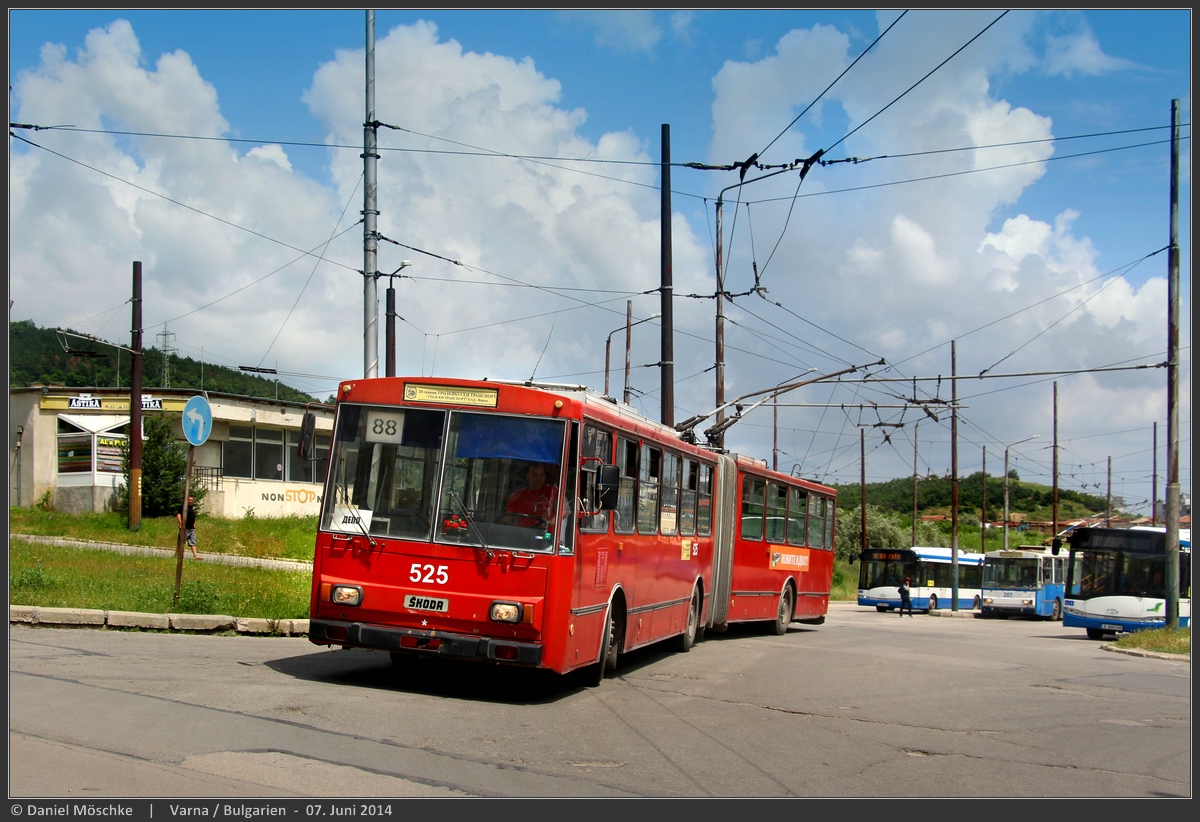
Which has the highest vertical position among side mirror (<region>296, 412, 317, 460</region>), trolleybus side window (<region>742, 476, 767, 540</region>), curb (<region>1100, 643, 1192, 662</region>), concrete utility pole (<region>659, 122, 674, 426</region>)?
concrete utility pole (<region>659, 122, 674, 426</region>)

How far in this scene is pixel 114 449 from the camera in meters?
38.8

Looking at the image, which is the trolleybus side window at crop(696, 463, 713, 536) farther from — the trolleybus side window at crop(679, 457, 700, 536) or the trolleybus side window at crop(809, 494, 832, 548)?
the trolleybus side window at crop(809, 494, 832, 548)

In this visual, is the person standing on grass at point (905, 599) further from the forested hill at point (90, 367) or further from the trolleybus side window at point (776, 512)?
the forested hill at point (90, 367)

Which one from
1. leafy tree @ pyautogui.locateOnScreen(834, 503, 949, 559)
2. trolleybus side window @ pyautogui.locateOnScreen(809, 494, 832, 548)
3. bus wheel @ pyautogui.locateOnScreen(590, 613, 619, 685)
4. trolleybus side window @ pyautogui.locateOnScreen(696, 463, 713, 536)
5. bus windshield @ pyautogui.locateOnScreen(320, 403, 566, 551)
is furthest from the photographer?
leafy tree @ pyautogui.locateOnScreen(834, 503, 949, 559)

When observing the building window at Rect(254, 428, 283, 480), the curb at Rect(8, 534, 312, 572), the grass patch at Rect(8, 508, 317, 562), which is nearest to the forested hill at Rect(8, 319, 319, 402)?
the building window at Rect(254, 428, 283, 480)

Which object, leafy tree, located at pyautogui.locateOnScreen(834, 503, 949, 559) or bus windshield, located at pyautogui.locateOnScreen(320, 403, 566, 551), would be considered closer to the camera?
bus windshield, located at pyautogui.locateOnScreen(320, 403, 566, 551)

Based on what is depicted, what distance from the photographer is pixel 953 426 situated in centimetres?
4975

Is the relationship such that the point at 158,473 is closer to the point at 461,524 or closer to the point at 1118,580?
the point at 1118,580

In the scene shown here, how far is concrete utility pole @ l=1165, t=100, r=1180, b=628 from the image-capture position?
23609 mm

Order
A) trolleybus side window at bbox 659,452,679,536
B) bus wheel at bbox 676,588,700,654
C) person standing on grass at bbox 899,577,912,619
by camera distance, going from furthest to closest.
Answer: person standing on grass at bbox 899,577,912,619
bus wheel at bbox 676,588,700,654
trolleybus side window at bbox 659,452,679,536

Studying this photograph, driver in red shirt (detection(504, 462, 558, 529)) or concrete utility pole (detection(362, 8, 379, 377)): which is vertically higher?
concrete utility pole (detection(362, 8, 379, 377))

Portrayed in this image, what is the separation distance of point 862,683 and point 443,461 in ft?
20.2

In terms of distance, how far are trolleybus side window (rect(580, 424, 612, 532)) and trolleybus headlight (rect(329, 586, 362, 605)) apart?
7.00 ft

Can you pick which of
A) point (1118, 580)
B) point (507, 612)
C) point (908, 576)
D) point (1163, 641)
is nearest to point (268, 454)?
point (908, 576)
